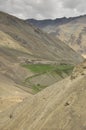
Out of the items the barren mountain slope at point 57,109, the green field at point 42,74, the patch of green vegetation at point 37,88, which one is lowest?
the barren mountain slope at point 57,109

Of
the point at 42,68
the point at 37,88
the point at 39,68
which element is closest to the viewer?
the point at 37,88

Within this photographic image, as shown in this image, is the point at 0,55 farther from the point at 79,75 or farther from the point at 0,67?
the point at 79,75

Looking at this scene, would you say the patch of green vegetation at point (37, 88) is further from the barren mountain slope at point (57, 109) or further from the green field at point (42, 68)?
the barren mountain slope at point (57, 109)

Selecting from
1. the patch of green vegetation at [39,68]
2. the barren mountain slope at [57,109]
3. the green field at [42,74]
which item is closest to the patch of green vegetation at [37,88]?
the green field at [42,74]

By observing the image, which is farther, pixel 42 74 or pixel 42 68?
pixel 42 68

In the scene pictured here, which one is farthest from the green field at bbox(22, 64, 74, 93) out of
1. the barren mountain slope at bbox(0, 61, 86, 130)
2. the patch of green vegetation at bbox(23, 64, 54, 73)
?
the barren mountain slope at bbox(0, 61, 86, 130)

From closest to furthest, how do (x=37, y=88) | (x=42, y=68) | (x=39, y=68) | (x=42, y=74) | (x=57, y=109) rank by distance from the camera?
(x=57, y=109)
(x=37, y=88)
(x=42, y=74)
(x=39, y=68)
(x=42, y=68)

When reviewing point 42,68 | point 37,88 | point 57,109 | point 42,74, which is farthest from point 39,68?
point 57,109

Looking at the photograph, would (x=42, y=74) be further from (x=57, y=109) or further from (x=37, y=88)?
(x=57, y=109)
